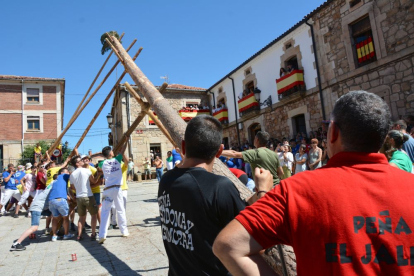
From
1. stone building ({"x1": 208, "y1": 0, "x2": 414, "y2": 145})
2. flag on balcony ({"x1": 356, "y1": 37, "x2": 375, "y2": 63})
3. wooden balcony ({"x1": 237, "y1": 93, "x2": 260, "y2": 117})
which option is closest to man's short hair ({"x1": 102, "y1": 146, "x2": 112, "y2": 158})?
stone building ({"x1": 208, "y1": 0, "x2": 414, "y2": 145})

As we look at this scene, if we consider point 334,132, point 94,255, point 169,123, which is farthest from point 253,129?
point 334,132

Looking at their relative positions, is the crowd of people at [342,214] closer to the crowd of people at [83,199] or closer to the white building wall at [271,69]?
the crowd of people at [83,199]

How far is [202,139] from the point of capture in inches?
61.6

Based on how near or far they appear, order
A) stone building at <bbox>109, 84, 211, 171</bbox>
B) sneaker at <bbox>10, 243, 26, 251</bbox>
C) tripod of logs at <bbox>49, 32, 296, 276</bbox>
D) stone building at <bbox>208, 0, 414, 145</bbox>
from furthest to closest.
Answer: stone building at <bbox>109, 84, 211, 171</bbox>
stone building at <bbox>208, 0, 414, 145</bbox>
sneaker at <bbox>10, 243, 26, 251</bbox>
tripod of logs at <bbox>49, 32, 296, 276</bbox>

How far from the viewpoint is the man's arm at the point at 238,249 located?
2.99 ft

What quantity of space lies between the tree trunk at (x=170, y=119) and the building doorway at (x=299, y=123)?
10102 millimetres

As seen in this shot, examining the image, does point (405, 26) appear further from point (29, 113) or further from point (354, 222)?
point (29, 113)

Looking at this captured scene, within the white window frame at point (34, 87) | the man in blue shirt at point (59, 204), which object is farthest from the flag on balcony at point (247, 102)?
the white window frame at point (34, 87)

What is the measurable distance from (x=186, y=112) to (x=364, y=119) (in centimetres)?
1965

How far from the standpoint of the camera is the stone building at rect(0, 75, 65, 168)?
24547mm

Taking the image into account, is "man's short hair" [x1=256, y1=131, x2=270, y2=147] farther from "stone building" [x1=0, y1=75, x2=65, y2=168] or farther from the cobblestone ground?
"stone building" [x1=0, y1=75, x2=65, y2=168]

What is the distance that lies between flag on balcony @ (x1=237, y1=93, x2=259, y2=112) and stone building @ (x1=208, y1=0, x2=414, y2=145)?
0.20 ft

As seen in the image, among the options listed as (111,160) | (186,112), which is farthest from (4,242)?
(186,112)

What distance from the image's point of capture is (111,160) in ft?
17.5
